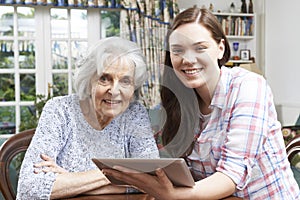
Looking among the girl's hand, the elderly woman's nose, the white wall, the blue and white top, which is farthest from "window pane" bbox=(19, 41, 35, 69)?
the elderly woman's nose

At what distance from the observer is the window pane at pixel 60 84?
4422 millimetres

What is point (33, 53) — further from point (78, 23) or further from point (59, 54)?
point (78, 23)

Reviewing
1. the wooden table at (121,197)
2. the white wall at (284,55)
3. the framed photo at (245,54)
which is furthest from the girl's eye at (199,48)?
the framed photo at (245,54)

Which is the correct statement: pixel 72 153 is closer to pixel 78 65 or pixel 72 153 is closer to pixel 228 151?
pixel 78 65

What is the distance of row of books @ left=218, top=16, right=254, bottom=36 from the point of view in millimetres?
4734

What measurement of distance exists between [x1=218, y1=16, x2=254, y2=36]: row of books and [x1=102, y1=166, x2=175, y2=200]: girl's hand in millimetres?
3894

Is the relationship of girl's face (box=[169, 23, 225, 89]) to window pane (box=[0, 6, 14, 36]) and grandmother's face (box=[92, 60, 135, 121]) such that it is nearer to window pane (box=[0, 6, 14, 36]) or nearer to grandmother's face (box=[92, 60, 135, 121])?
grandmother's face (box=[92, 60, 135, 121])

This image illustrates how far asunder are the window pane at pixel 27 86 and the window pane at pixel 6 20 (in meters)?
0.44

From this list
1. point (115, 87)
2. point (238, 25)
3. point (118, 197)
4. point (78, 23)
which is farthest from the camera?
point (238, 25)

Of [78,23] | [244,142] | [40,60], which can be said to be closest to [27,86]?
[40,60]

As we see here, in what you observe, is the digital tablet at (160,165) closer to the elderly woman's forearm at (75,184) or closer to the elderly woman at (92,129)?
the elderly woman at (92,129)

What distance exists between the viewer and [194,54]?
3.08 ft

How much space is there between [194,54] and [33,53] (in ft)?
12.1

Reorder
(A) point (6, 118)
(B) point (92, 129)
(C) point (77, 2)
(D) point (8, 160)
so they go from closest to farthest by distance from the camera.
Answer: (B) point (92, 129) → (D) point (8, 160) → (C) point (77, 2) → (A) point (6, 118)
